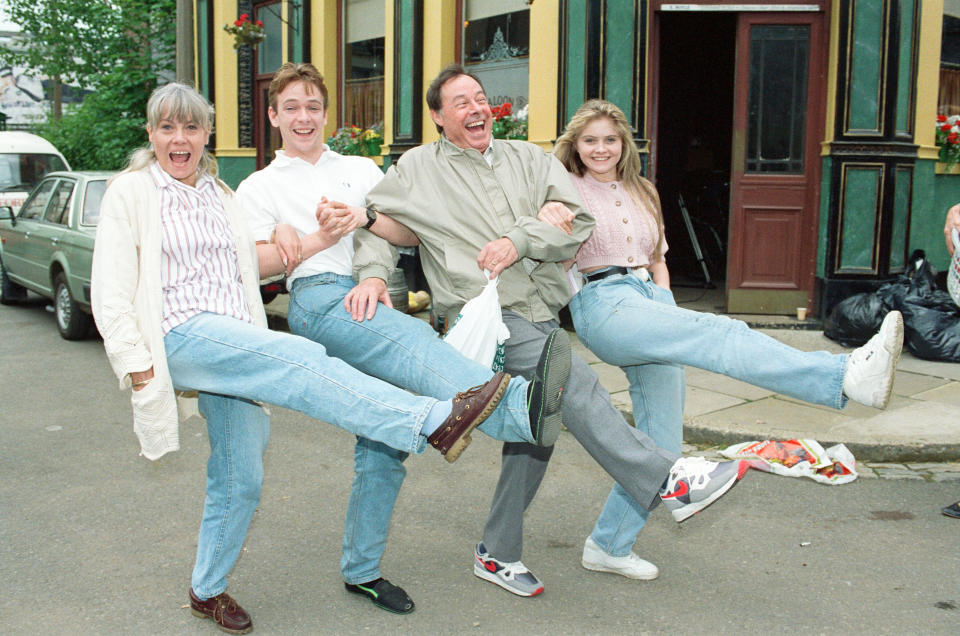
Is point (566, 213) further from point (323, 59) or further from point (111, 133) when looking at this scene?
point (111, 133)

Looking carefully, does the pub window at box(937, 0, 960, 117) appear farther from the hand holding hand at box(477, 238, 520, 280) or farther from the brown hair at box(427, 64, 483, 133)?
the hand holding hand at box(477, 238, 520, 280)

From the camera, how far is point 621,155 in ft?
12.8

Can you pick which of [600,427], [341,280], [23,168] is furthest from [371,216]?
[23,168]

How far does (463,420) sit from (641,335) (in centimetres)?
82

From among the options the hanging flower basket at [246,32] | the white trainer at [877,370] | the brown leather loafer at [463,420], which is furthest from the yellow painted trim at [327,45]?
the white trainer at [877,370]

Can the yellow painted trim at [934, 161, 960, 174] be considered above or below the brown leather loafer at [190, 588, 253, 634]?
above

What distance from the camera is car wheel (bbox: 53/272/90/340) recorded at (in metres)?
9.35

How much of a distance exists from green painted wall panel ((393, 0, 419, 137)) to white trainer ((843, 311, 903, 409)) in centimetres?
880

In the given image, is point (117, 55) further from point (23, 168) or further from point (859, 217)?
point (859, 217)

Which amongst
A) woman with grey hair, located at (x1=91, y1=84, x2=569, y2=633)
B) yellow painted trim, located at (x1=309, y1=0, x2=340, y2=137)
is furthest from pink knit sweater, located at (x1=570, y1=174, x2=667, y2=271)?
yellow painted trim, located at (x1=309, y1=0, x2=340, y2=137)

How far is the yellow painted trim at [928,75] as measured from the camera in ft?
28.9

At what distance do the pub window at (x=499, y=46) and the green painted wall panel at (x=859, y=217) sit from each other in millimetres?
3539

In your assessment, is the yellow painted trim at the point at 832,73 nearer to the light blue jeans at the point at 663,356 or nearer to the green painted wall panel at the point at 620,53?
the green painted wall panel at the point at 620,53

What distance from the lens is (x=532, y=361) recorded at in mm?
3406
